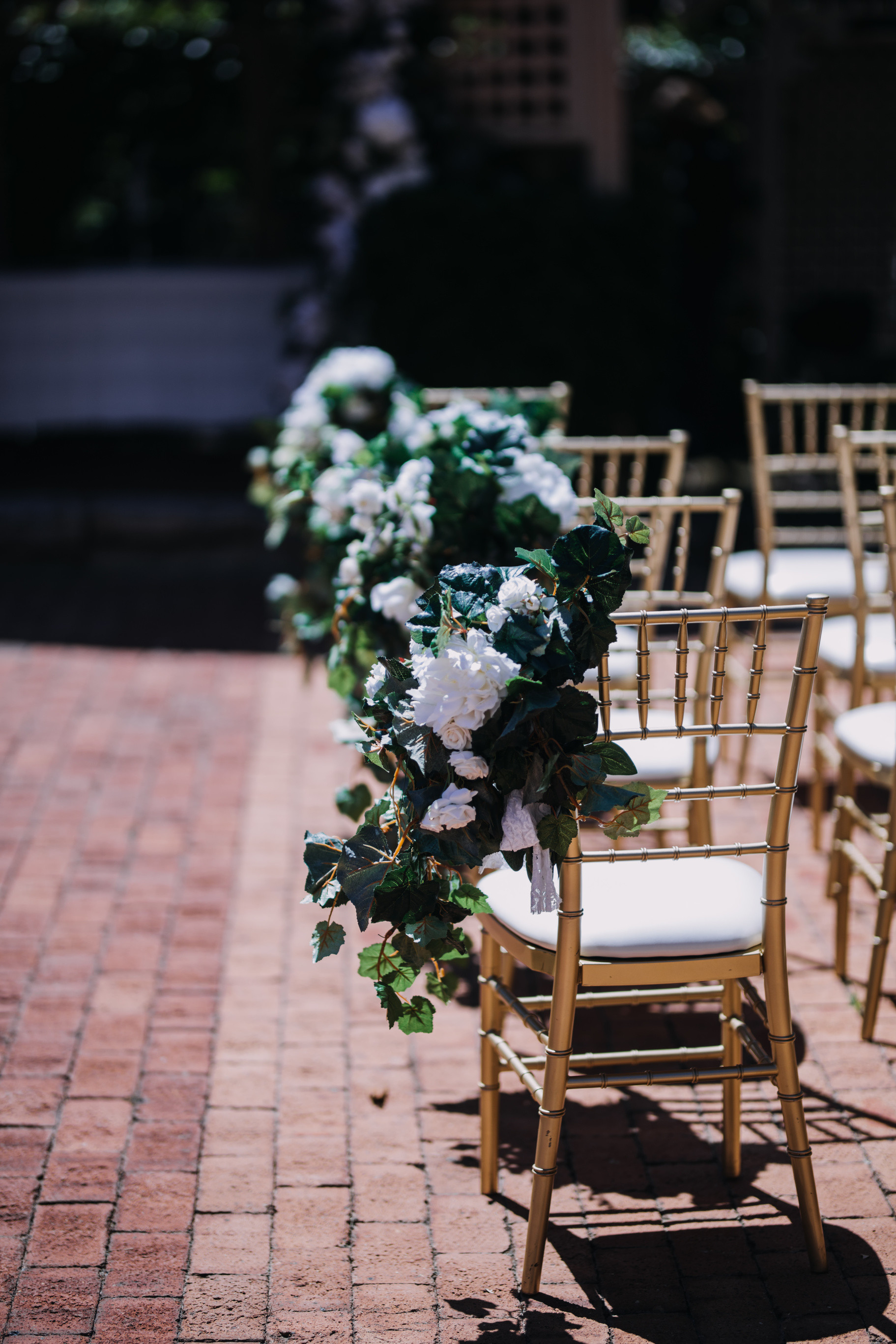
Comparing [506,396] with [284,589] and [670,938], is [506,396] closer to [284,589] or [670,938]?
[284,589]

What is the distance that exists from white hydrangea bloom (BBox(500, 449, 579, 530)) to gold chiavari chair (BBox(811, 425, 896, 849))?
0.89 metres

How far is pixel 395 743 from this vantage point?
2.07m

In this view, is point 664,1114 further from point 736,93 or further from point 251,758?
point 736,93

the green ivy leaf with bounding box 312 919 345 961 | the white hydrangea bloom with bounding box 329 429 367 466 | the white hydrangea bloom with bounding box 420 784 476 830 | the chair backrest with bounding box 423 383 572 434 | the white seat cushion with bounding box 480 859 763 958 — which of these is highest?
the chair backrest with bounding box 423 383 572 434

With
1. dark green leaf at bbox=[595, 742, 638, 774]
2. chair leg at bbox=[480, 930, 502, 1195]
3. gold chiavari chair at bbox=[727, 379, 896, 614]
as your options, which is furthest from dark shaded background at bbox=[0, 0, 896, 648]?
dark green leaf at bbox=[595, 742, 638, 774]

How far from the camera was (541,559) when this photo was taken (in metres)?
1.98

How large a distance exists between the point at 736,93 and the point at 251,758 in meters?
7.09

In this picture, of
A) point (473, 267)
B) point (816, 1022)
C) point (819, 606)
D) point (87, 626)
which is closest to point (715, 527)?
point (473, 267)

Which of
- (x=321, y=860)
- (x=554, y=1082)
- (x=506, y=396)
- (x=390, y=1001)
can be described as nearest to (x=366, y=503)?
(x=506, y=396)

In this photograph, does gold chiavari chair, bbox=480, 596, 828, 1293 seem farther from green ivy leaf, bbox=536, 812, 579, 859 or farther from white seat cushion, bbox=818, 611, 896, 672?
white seat cushion, bbox=818, 611, 896, 672

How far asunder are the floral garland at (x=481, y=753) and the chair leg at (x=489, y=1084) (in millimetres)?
395

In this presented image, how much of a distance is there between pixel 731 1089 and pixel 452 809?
91 cm

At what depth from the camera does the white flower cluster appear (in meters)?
1.96

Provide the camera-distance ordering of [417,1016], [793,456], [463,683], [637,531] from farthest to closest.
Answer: [793,456] → [417,1016] → [637,531] → [463,683]
